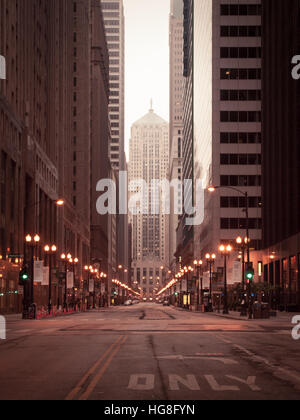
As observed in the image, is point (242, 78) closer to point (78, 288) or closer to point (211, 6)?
point (211, 6)

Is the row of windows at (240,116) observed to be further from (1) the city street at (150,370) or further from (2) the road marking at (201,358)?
(2) the road marking at (201,358)

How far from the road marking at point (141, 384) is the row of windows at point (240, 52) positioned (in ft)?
348

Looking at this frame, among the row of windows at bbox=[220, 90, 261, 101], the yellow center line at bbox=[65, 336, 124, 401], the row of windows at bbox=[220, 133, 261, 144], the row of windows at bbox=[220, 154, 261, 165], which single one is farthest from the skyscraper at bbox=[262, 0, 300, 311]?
the yellow center line at bbox=[65, 336, 124, 401]

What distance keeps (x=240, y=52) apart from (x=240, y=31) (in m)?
3.80

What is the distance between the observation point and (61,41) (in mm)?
125875

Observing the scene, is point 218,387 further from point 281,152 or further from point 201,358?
point 281,152

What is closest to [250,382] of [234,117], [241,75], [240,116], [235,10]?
[234,117]

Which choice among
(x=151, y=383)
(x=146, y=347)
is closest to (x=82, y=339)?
(x=146, y=347)

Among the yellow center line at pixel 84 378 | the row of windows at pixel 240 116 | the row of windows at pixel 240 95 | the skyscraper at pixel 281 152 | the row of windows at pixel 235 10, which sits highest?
the row of windows at pixel 235 10

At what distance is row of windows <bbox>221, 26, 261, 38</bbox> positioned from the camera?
11588 cm

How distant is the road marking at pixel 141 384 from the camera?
520 inches

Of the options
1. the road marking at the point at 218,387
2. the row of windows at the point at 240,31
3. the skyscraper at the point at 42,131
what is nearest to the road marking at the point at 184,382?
the road marking at the point at 218,387

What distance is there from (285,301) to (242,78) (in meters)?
50.0

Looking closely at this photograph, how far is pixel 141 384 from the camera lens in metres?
13.8
